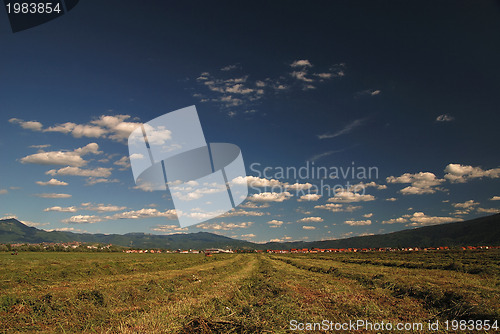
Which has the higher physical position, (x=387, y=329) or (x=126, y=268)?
(x=387, y=329)

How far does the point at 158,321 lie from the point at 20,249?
127577 mm

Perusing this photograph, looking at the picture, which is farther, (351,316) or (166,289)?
(166,289)

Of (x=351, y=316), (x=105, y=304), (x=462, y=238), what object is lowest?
(x=462, y=238)

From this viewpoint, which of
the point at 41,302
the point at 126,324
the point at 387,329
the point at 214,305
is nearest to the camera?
the point at 387,329

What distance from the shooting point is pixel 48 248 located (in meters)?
111

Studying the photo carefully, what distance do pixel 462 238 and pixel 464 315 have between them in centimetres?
20943

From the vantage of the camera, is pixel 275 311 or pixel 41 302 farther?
pixel 41 302

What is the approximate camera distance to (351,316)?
299 inches

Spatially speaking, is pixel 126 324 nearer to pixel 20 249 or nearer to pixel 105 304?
pixel 105 304

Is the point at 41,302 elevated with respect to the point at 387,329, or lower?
lower

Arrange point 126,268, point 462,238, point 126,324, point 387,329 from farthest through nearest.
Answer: point 462,238 < point 126,268 < point 126,324 < point 387,329

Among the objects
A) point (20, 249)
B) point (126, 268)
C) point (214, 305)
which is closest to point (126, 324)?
point (214, 305)

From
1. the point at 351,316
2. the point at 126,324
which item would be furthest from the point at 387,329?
the point at 126,324

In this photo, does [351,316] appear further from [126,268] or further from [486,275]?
[126,268]
